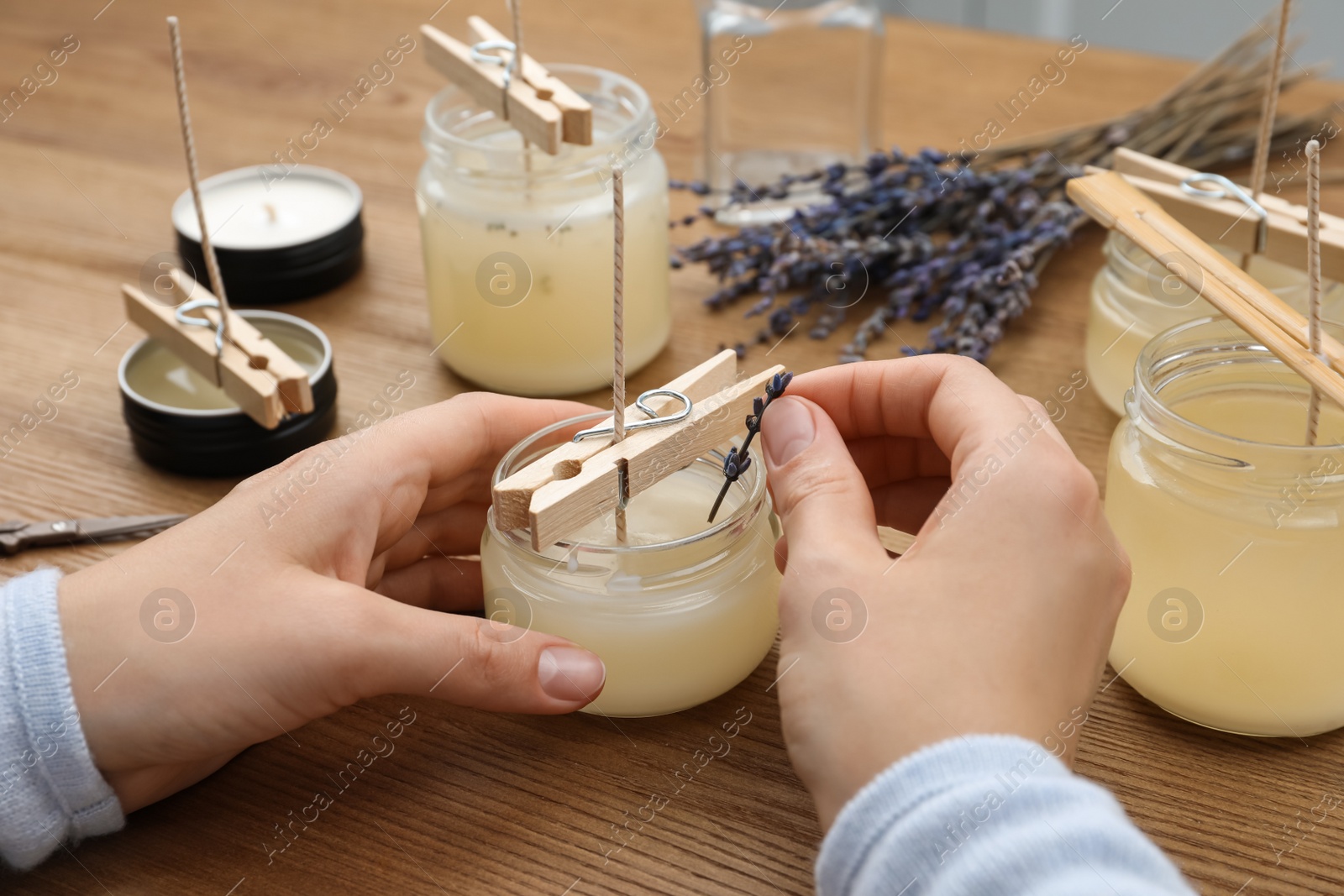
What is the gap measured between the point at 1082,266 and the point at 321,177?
87cm

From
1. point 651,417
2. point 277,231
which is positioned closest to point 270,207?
point 277,231

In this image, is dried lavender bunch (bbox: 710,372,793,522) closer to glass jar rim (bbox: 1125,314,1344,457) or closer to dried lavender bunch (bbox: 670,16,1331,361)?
glass jar rim (bbox: 1125,314,1344,457)

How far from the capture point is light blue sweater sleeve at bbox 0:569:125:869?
0.74m

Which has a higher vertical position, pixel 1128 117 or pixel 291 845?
pixel 1128 117

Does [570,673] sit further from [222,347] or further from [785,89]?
[785,89]

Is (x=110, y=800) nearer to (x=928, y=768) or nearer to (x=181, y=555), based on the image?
(x=181, y=555)

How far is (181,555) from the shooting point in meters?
0.77

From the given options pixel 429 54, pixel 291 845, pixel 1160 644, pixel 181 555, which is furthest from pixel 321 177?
pixel 1160 644

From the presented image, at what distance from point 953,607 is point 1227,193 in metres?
0.57

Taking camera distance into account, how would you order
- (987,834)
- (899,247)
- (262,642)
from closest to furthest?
(987,834), (262,642), (899,247)

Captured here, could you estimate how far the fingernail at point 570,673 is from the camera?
2.53 feet

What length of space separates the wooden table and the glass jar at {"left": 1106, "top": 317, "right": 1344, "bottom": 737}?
1.5 inches

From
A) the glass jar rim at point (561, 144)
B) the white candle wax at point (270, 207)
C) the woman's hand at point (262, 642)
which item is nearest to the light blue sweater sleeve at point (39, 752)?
the woman's hand at point (262, 642)

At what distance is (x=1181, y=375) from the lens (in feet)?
2.83
